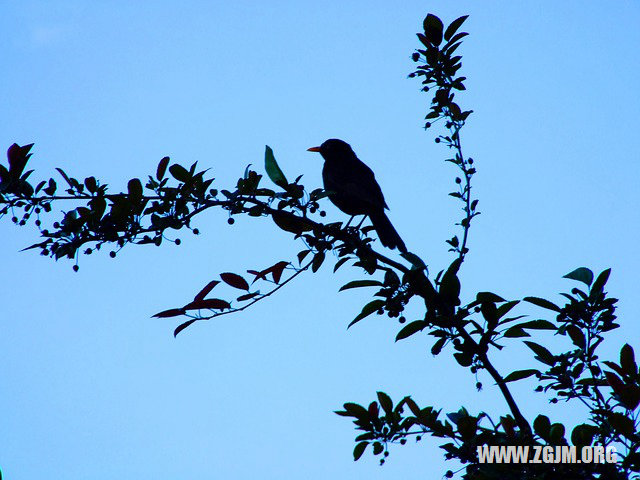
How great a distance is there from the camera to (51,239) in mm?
3391

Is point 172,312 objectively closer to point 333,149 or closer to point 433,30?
point 433,30

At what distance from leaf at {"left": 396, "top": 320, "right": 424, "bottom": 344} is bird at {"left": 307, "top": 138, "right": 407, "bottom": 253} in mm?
1465

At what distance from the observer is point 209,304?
10.1ft

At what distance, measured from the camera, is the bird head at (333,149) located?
21.7 ft

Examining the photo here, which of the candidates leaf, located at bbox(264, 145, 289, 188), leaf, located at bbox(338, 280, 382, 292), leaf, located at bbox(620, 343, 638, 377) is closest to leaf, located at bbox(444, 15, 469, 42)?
leaf, located at bbox(264, 145, 289, 188)

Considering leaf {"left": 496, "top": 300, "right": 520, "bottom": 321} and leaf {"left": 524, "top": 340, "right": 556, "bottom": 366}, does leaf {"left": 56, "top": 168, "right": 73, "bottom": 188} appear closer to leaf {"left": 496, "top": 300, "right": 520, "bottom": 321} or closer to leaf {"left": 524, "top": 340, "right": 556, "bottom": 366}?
leaf {"left": 496, "top": 300, "right": 520, "bottom": 321}

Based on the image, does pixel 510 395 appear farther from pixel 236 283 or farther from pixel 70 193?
pixel 70 193

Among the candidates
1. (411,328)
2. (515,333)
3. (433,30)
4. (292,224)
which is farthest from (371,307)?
(433,30)

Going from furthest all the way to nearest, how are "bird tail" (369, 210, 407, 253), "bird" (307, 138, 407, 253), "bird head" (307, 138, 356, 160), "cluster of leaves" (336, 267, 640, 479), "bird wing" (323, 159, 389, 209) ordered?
"bird head" (307, 138, 356, 160)
"bird wing" (323, 159, 389, 209)
"bird" (307, 138, 407, 253)
"bird tail" (369, 210, 407, 253)
"cluster of leaves" (336, 267, 640, 479)

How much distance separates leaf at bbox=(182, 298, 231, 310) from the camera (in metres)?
3.05

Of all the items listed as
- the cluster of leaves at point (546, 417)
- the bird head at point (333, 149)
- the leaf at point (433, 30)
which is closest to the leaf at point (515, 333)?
the cluster of leaves at point (546, 417)

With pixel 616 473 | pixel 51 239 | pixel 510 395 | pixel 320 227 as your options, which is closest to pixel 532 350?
pixel 510 395

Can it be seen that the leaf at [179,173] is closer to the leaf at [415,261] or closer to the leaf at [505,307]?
the leaf at [415,261]

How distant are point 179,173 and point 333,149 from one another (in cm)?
345
